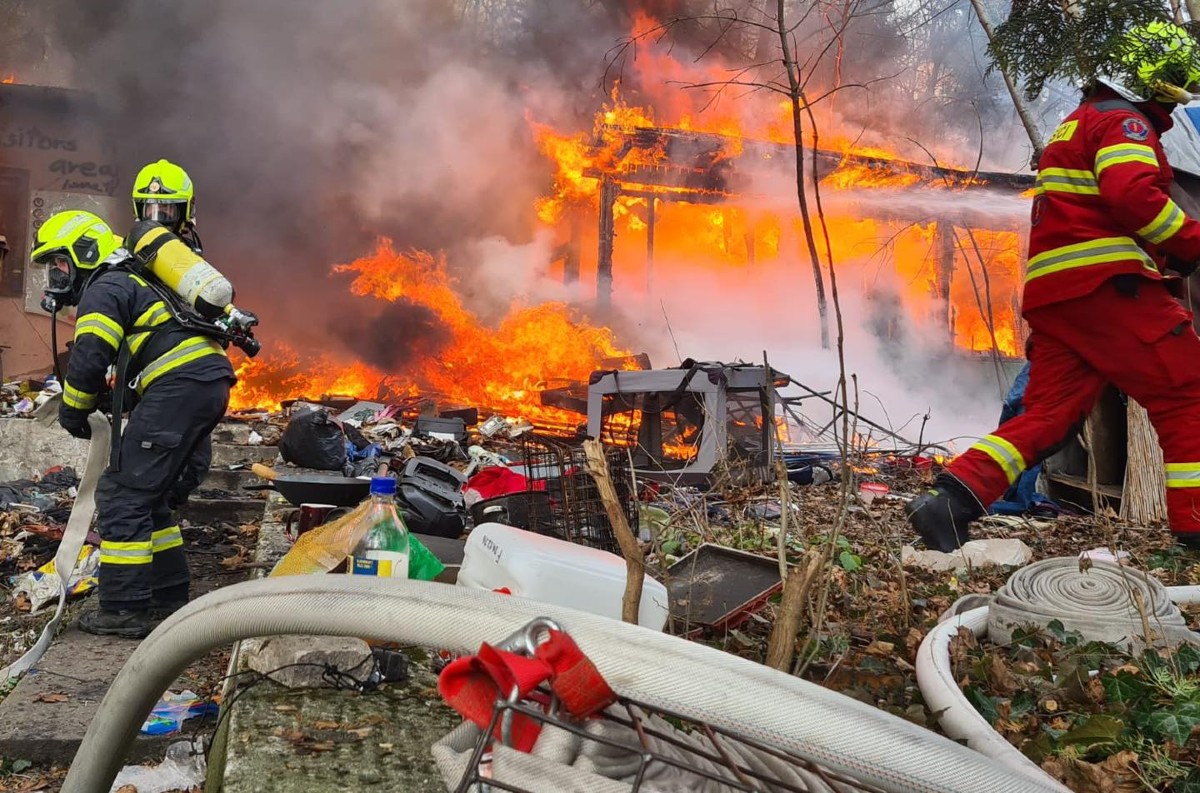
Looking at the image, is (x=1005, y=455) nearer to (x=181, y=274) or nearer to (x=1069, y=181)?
(x=1069, y=181)

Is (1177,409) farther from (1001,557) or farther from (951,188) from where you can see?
(951,188)

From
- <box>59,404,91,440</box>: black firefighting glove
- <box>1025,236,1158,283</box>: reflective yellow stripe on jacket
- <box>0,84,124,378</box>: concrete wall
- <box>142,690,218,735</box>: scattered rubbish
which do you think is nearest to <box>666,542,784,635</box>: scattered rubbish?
<box>142,690,218,735</box>: scattered rubbish

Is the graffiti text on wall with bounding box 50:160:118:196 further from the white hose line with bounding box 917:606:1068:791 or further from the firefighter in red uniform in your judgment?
the white hose line with bounding box 917:606:1068:791

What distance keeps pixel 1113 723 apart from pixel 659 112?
54.4ft

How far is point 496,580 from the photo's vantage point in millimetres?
2285

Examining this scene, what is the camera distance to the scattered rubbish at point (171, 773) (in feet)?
7.81

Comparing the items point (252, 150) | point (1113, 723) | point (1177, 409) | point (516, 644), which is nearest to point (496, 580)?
point (1113, 723)

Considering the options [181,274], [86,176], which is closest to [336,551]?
[181,274]

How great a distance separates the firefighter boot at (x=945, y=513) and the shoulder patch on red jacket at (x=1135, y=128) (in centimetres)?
144

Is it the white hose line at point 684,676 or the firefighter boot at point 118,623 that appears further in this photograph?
the firefighter boot at point 118,623

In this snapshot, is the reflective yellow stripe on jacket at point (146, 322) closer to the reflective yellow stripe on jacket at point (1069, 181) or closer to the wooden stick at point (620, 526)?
the wooden stick at point (620, 526)

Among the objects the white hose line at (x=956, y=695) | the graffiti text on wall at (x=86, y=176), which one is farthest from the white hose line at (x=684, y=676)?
the graffiti text on wall at (x=86, y=176)

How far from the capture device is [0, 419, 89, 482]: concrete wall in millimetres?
7207

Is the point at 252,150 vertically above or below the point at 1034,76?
above
